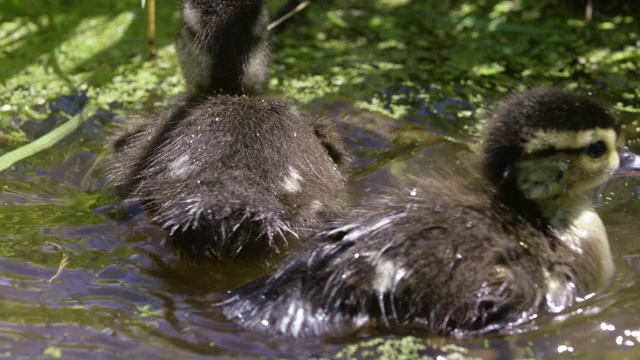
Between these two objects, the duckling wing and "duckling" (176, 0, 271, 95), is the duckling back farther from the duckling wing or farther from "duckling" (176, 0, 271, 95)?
the duckling wing

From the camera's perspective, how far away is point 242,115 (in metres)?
4.09

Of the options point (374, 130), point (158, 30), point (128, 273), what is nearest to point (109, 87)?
point (158, 30)

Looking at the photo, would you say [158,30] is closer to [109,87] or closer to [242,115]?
[109,87]

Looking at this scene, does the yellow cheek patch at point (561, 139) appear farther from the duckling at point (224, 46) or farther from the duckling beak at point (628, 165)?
the duckling at point (224, 46)

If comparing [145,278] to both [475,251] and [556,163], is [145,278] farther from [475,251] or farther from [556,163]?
[556,163]

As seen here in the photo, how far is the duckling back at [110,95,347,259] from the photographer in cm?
366

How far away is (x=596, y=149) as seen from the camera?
3.73m

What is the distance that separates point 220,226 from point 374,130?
68.1 inches

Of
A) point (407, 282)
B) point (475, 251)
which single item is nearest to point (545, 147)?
point (475, 251)

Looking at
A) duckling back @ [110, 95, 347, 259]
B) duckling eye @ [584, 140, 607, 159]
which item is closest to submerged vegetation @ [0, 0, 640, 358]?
duckling back @ [110, 95, 347, 259]

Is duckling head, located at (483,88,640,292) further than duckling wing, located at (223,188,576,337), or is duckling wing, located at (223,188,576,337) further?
duckling head, located at (483,88,640,292)

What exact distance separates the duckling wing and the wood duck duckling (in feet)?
1.03

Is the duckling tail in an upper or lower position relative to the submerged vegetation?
upper

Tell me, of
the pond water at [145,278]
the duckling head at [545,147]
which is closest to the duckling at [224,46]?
the pond water at [145,278]
